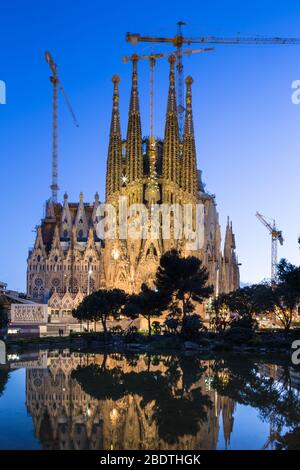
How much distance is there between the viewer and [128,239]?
11800cm

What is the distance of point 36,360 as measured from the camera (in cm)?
4516

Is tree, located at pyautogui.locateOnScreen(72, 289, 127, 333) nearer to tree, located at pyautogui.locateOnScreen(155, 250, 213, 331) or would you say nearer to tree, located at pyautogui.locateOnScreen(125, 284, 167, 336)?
tree, located at pyautogui.locateOnScreen(125, 284, 167, 336)

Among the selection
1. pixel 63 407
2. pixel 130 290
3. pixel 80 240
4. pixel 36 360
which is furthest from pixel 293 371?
pixel 80 240

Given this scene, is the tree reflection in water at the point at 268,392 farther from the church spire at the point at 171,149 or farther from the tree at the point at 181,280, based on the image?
the church spire at the point at 171,149

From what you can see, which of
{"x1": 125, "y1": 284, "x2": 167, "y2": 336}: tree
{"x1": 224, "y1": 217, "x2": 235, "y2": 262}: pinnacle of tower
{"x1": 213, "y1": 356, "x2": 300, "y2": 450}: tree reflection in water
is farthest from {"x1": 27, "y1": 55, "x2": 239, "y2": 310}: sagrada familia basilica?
{"x1": 213, "y1": 356, "x2": 300, "y2": 450}: tree reflection in water

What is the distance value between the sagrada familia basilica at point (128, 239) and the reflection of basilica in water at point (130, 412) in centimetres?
7835

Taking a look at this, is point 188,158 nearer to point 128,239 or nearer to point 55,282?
point 128,239

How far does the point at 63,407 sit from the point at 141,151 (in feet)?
333

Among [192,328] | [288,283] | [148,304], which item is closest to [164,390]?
[288,283]

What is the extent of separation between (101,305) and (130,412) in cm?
4541

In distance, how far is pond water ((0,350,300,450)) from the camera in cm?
1725

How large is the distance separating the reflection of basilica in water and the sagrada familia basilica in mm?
78355

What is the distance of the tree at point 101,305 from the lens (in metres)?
66.8

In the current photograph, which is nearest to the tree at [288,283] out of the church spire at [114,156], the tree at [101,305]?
the tree at [101,305]
